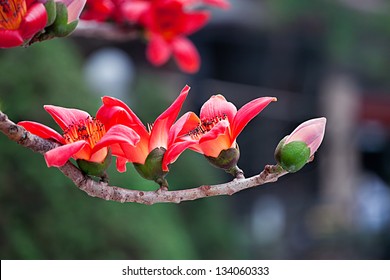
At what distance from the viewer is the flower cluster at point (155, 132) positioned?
2.24 feet

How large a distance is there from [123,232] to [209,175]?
1274mm

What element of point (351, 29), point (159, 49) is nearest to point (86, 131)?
point (159, 49)

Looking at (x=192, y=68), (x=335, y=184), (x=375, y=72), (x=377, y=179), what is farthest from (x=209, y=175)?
(x=377, y=179)

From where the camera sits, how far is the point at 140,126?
72 cm

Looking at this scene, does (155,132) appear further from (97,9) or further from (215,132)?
(97,9)

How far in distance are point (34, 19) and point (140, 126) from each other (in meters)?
0.14

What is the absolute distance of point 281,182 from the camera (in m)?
6.72

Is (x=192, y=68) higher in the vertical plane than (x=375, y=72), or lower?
lower

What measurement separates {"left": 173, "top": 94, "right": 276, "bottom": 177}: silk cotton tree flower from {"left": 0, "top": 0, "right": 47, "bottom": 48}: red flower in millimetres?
161

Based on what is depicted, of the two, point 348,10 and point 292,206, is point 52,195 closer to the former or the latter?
point 348,10

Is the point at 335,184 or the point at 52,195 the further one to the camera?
the point at 335,184

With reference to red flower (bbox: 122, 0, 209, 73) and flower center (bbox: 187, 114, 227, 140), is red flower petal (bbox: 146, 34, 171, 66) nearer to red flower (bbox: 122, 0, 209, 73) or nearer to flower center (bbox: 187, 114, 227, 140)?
red flower (bbox: 122, 0, 209, 73)

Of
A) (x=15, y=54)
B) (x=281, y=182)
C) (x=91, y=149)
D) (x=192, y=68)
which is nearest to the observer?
(x=91, y=149)

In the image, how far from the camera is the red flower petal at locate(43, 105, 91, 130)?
0.70 m
